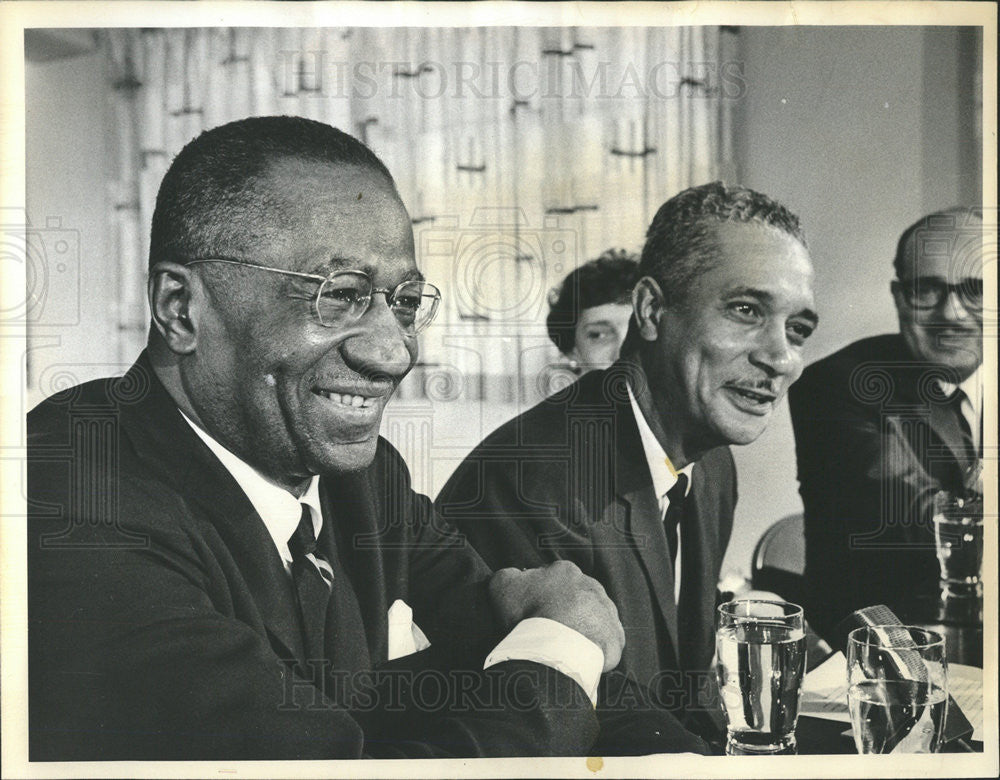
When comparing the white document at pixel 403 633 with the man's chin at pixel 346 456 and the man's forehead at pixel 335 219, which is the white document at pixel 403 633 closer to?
the man's chin at pixel 346 456

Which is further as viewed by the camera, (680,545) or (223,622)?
(680,545)

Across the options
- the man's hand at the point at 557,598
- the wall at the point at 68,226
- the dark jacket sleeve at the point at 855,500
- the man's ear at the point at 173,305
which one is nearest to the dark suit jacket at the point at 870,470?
the dark jacket sleeve at the point at 855,500

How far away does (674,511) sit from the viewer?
133 cm

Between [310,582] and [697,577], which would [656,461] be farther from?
[310,582]

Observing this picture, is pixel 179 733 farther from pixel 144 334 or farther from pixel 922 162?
pixel 922 162

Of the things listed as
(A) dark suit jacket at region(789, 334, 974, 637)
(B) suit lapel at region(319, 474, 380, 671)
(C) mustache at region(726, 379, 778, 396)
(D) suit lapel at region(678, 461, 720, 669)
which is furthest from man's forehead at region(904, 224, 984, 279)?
(B) suit lapel at region(319, 474, 380, 671)

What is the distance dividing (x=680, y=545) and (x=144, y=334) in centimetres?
73

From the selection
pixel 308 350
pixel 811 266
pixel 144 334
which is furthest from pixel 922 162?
pixel 144 334

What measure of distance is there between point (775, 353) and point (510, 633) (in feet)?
1.62

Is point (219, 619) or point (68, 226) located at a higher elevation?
point (68, 226)

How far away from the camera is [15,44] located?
4.26 feet

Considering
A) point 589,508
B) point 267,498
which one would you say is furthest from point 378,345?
point 589,508

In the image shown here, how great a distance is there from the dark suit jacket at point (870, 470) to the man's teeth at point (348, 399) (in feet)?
1.80

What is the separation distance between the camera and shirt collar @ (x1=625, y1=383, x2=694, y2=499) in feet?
4.32
